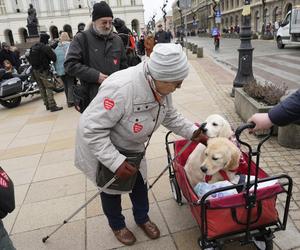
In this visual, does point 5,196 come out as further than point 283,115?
No

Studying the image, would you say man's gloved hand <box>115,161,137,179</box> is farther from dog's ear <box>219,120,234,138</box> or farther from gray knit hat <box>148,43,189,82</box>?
dog's ear <box>219,120,234,138</box>

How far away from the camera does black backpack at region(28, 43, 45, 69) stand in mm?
8547

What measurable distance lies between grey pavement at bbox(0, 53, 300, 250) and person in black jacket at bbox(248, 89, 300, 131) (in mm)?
1222

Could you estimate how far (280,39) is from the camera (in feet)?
73.5

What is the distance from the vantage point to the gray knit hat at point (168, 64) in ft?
7.09

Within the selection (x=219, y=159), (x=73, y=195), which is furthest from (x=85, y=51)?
(x=219, y=159)

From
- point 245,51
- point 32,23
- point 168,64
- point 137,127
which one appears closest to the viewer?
point 168,64

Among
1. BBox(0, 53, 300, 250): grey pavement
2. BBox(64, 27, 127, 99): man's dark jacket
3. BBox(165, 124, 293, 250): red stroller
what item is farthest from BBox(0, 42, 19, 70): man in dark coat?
BBox(165, 124, 293, 250): red stroller

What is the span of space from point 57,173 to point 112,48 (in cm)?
203

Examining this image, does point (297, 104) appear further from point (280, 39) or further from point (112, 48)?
point (280, 39)

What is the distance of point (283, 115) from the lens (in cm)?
226

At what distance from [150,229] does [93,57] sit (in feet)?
7.00

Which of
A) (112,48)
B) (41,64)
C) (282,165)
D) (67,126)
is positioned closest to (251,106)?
(282,165)

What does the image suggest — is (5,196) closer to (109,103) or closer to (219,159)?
(109,103)
